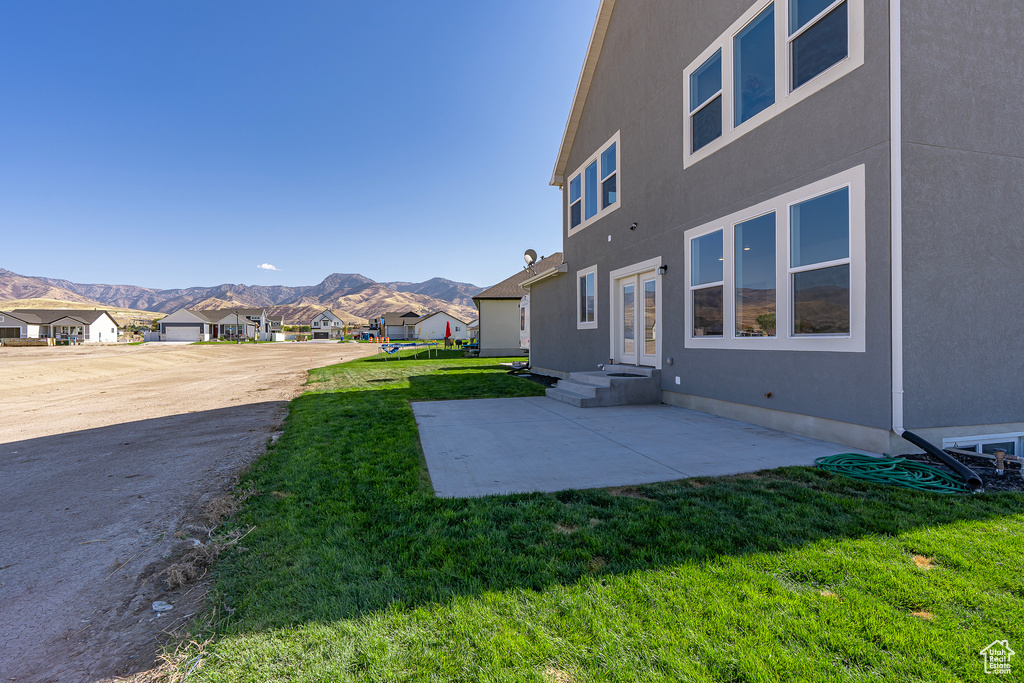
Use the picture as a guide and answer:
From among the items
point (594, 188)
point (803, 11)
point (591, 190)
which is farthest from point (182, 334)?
point (803, 11)

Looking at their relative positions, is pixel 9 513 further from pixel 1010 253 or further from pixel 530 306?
pixel 530 306

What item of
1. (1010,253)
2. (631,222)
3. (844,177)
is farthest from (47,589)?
(631,222)

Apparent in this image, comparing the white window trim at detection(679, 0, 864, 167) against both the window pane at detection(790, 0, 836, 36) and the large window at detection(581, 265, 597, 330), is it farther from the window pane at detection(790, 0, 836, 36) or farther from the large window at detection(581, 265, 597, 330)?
the large window at detection(581, 265, 597, 330)

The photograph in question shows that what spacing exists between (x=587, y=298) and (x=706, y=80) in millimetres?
5778

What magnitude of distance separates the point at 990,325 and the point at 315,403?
1060cm

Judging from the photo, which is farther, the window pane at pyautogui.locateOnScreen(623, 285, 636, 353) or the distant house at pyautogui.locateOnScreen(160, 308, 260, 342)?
the distant house at pyautogui.locateOnScreen(160, 308, 260, 342)

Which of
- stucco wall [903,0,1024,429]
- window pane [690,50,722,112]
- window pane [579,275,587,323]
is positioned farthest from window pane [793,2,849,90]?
window pane [579,275,587,323]

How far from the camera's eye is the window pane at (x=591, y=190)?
37.1ft

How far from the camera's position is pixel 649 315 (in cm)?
882

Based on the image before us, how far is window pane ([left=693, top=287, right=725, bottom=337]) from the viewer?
6711mm

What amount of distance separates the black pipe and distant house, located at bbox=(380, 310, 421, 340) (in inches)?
3248

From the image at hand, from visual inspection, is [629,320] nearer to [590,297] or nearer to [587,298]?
[590,297]

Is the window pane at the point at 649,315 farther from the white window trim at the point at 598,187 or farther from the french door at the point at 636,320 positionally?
the white window trim at the point at 598,187

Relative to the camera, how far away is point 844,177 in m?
4.70
